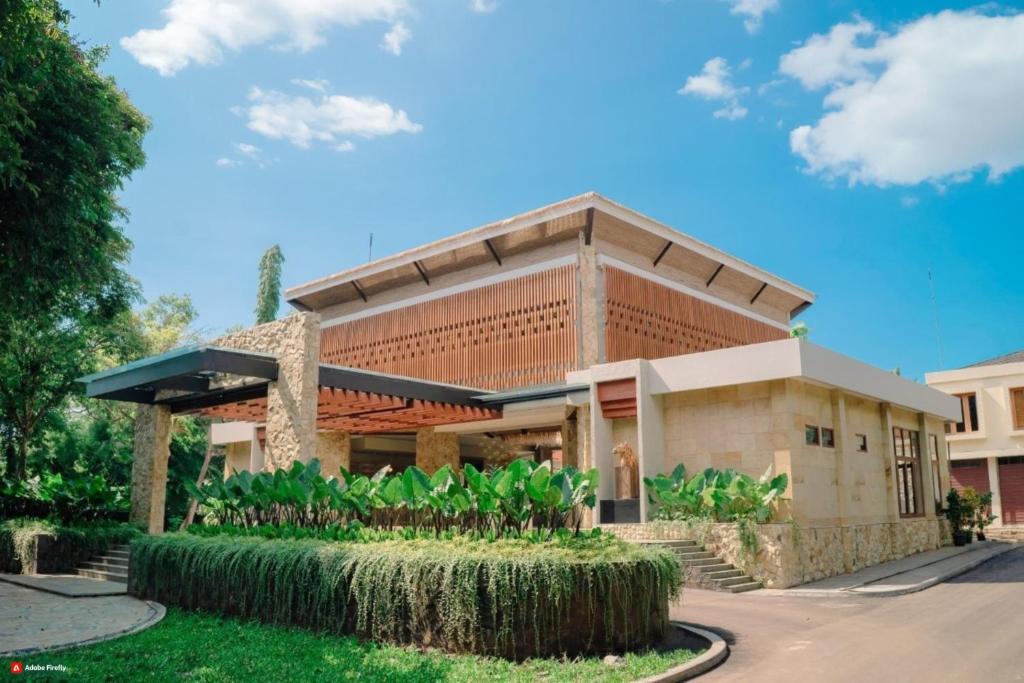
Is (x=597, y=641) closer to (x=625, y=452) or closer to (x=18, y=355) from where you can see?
(x=625, y=452)

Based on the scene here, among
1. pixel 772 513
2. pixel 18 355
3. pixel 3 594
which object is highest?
pixel 18 355

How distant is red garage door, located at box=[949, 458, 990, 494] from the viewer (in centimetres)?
2792

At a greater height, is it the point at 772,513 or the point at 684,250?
the point at 684,250

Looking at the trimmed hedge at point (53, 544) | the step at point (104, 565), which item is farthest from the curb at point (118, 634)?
the trimmed hedge at point (53, 544)

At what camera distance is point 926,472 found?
19.0 m

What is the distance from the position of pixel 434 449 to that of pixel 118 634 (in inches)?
530

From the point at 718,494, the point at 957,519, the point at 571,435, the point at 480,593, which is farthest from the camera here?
the point at 957,519

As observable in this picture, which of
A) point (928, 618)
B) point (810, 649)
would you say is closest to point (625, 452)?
point (928, 618)

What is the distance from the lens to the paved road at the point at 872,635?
6461 millimetres

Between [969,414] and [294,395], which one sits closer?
[294,395]

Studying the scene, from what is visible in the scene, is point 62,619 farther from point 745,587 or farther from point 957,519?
point 957,519

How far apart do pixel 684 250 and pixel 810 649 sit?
576 inches

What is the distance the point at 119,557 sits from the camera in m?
14.6

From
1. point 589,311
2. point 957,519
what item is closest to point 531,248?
point 589,311
